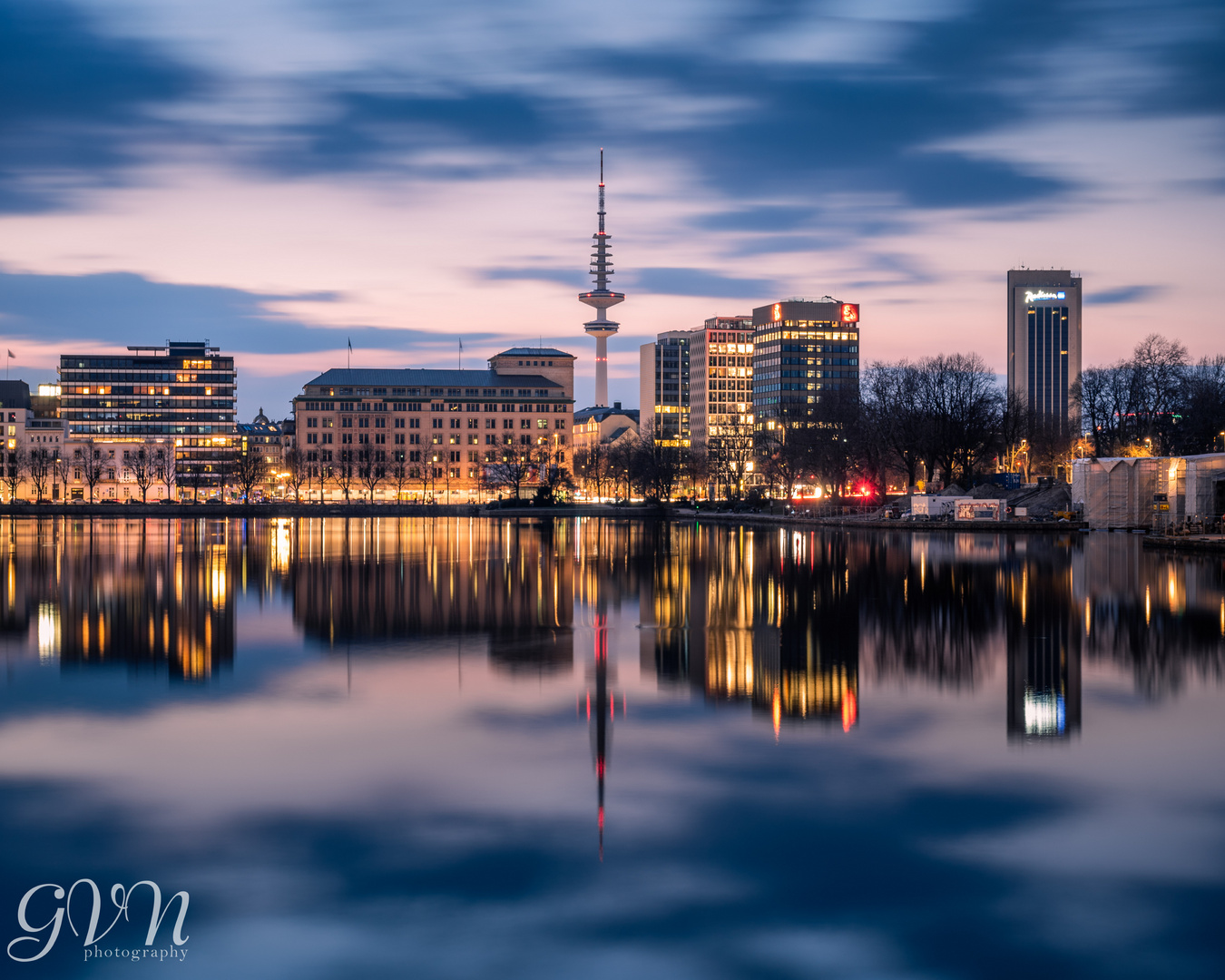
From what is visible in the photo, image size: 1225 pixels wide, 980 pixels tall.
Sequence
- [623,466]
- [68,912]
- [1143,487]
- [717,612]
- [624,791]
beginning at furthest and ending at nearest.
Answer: [623,466]
[1143,487]
[717,612]
[624,791]
[68,912]

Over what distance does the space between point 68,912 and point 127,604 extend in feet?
92.0

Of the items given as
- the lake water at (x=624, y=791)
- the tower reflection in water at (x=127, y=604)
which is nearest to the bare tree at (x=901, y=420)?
the tower reflection in water at (x=127, y=604)

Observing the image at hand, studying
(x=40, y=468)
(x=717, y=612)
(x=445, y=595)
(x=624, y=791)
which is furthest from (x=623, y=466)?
(x=624, y=791)

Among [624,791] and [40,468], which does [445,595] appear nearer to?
[624,791]

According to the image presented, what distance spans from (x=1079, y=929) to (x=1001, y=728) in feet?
26.9

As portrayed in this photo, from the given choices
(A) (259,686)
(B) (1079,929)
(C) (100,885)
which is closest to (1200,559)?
(A) (259,686)

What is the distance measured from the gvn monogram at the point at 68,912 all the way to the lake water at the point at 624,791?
7 centimetres

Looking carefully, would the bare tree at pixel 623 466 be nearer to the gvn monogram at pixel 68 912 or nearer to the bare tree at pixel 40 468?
the bare tree at pixel 40 468

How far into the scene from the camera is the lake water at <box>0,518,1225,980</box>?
10.5 metres

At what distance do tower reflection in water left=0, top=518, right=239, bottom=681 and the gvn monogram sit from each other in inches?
492

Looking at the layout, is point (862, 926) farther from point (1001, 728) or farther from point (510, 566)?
point (510, 566)

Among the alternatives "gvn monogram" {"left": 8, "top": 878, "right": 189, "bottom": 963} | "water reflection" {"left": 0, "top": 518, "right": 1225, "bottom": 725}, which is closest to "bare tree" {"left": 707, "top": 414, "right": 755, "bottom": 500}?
"water reflection" {"left": 0, "top": 518, "right": 1225, "bottom": 725}

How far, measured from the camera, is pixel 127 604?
37.4 m

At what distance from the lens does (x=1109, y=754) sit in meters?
16.8
